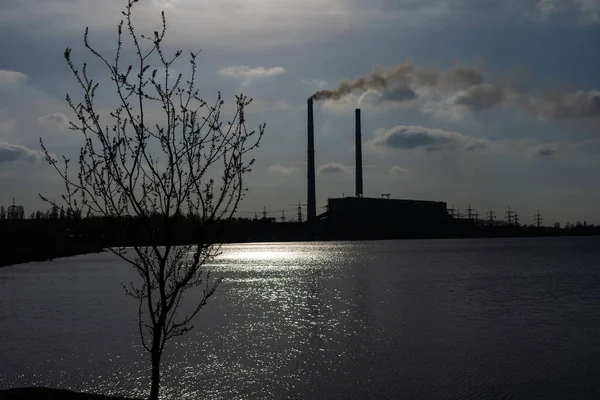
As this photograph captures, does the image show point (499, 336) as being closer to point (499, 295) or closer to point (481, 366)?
point (481, 366)

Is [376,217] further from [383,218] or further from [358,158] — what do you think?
[358,158]

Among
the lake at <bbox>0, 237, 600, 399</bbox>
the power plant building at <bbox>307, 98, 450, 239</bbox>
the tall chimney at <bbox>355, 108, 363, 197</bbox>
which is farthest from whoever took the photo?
the power plant building at <bbox>307, 98, 450, 239</bbox>

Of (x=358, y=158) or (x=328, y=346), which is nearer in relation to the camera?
(x=328, y=346)

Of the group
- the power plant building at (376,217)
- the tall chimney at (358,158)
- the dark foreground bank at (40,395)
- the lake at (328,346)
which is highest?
the tall chimney at (358,158)

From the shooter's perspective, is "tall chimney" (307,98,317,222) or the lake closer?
the lake

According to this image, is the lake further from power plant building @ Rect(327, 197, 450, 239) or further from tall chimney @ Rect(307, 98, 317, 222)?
power plant building @ Rect(327, 197, 450, 239)

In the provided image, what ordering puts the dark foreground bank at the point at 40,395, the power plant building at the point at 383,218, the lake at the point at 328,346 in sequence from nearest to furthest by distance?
the dark foreground bank at the point at 40,395, the lake at the point at 328,346, the power plant building at the point at 383,218

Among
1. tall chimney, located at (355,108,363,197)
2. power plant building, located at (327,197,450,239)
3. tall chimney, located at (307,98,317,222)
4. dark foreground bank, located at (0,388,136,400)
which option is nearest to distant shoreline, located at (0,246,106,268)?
tall chimney, located at (307,98,317,222)

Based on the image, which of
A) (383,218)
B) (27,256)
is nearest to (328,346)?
(27,256)

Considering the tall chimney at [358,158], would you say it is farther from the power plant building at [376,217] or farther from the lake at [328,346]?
the lake at [328,346]

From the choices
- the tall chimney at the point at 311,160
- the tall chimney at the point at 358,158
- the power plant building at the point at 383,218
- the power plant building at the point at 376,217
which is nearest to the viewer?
the tall chimney at the point at 311,160

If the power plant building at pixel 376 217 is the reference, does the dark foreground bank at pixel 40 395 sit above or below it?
below

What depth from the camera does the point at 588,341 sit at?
2273 cm

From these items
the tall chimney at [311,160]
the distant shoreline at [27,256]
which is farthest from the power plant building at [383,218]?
the distant shoreline at [27,256]
